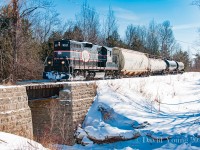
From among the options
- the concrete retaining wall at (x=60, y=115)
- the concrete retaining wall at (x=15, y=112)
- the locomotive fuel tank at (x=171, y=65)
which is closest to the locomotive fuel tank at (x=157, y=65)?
the locomotive fuel tank at (x=171, y=65)

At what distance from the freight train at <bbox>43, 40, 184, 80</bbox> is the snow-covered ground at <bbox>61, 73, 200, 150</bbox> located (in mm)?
2152

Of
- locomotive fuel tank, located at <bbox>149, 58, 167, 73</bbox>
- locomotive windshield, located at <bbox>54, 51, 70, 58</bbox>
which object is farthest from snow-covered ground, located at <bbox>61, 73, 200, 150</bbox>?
locomotive fuel tank, located at <bbox>149, 58, 167, 73</bbox>

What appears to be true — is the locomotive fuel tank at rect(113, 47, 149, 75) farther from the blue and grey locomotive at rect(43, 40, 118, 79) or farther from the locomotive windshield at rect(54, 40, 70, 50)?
the locomotive windshield at rect(54, 40, 70, 50)

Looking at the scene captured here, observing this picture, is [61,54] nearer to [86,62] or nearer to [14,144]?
[86,62]

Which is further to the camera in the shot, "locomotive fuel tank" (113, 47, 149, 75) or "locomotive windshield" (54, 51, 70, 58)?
"locomotive fuel tank" (113, 47, 149, 75)

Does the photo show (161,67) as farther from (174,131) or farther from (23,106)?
(23,106)

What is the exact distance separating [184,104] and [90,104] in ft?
24.4

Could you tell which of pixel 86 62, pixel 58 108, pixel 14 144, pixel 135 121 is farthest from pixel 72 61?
pixel 14 144

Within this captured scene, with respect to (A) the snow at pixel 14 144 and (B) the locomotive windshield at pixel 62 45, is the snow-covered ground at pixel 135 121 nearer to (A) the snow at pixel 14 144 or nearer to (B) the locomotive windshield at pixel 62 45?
(B) the locomotive windshield at pixel 62 45

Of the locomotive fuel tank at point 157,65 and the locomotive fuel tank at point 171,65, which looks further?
the locomotive fuel tank at point 171,65

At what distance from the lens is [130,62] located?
27.1 m

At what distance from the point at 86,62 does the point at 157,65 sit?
60.6 feet

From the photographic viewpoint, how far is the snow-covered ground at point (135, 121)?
39.9 feet

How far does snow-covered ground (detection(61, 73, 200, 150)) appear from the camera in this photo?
12164 millimetres
